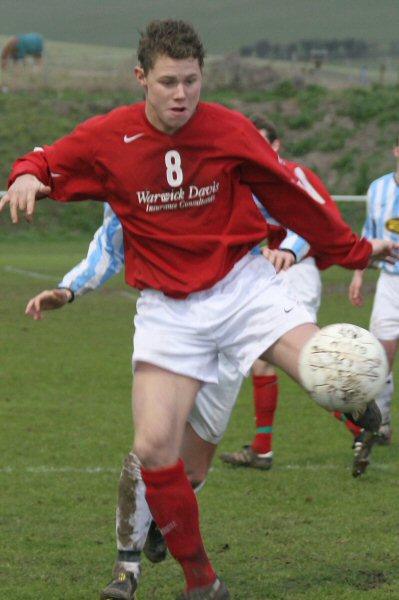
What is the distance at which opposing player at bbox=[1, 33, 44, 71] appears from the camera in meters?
45.4

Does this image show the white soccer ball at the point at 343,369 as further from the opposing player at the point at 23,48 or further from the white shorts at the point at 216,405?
the opposing player at the point at 23,48

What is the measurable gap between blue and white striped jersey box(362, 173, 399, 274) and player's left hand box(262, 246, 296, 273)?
8.64ft

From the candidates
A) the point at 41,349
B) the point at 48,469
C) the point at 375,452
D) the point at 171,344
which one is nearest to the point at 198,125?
the point at 171,344

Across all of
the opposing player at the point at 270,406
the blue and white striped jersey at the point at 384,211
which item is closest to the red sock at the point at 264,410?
the opposing player at the point at 270,406

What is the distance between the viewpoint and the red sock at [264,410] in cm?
732

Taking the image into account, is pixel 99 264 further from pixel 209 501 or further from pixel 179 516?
pixel 209 501

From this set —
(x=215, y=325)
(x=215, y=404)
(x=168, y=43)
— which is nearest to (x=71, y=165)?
(x=168, y=43)

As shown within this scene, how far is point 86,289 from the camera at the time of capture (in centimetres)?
520

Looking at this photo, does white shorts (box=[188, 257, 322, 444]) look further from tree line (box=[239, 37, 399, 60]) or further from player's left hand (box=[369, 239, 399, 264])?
tree line (box=[239, 37, 399, 60])

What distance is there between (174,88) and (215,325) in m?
0.89

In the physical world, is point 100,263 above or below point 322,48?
above

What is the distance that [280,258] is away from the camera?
5355 millimetres

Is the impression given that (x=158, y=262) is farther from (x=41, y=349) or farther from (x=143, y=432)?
(x=41, y=349)

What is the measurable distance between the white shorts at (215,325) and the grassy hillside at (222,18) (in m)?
40.9
